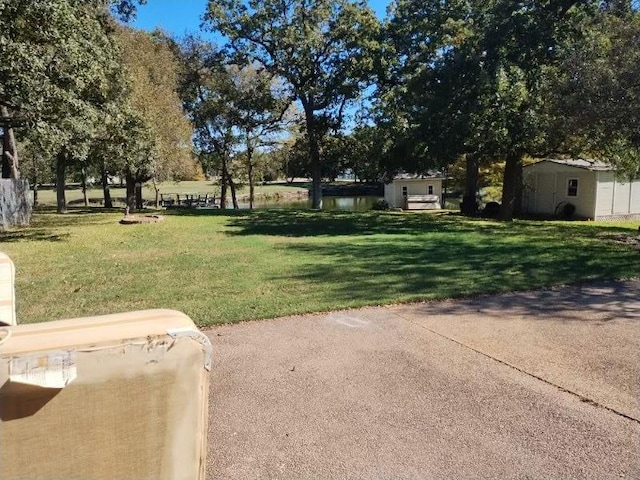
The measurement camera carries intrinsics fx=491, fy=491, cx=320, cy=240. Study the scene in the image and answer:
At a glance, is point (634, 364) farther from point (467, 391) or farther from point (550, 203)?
point (550, 203)

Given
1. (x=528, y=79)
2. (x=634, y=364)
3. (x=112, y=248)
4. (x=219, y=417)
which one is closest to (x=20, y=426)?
(x=219, y=417)

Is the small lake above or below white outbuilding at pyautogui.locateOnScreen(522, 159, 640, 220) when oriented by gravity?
below

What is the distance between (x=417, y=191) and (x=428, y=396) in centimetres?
3317

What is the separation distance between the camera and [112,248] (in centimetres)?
1102

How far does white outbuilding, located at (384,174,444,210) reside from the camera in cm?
3494

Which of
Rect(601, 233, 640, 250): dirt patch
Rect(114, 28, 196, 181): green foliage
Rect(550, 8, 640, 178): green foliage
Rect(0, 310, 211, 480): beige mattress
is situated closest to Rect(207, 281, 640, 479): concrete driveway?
Rect(0, 310, 211, 480): beige mattress

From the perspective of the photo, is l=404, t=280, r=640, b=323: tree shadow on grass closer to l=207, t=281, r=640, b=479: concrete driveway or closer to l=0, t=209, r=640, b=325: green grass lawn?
l=207, t=281, r=640, b=479: concrete driveway

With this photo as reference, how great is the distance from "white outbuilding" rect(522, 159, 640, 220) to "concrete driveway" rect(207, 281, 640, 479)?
1936cm

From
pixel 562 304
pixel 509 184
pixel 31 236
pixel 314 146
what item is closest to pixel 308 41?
pixel 314 146

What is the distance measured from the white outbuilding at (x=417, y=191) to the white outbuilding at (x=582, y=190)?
9.95 metres

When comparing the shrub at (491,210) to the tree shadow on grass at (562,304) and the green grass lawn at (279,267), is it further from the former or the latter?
the tree shadow on grass at (562,304)

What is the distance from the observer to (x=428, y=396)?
349 centimetres

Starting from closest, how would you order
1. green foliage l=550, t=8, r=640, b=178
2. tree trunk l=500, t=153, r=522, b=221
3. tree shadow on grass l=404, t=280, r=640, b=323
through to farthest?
tree shadow on grass l=404, t=280, r=640, b=323
green foliage l=550, t=8, r=640, b=178
tree trunk l=500, t=153, r=522, b=221

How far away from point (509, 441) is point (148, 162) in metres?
20.6
